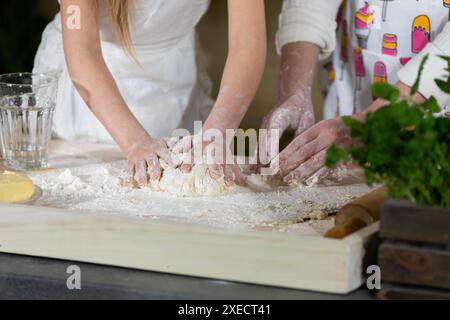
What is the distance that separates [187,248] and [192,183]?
0.92 feet

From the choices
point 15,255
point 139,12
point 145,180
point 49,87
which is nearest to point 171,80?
point 139,12

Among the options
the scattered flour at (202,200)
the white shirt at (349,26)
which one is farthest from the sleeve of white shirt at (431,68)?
the scattered flour at (202,200)

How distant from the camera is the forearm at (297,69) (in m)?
1.59

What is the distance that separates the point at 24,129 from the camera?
1432 millimetres

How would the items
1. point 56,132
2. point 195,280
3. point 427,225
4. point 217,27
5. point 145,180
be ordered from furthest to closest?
point 217,27
point 56,132
point 145,180
point 195,280
point 427,225

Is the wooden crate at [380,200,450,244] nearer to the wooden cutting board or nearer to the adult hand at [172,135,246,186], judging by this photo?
the wooden cutting board

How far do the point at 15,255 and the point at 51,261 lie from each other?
56 mm

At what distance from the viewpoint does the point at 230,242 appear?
992mm

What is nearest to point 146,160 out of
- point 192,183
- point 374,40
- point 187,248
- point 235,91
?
point 192,183

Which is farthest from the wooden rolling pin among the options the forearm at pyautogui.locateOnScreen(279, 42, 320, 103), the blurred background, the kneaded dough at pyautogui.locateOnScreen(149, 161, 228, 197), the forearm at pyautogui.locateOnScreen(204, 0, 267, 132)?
the blurred background

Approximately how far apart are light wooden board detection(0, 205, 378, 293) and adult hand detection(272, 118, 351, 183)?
0.36 m

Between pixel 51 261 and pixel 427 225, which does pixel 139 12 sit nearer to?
pixel 51 261

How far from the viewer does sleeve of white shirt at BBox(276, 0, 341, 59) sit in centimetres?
169

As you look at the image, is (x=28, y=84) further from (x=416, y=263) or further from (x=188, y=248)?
(x=416, y=263)
